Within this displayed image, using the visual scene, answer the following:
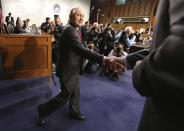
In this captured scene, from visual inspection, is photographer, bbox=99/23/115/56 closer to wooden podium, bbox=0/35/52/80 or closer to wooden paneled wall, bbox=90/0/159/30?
wooden podium, bbox=0/35/52/80

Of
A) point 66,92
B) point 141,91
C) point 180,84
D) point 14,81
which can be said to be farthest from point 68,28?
point 14,81

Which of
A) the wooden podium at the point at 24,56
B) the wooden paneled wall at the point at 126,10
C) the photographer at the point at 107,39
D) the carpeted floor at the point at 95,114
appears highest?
the wooden paneled wall at the point at 126,10

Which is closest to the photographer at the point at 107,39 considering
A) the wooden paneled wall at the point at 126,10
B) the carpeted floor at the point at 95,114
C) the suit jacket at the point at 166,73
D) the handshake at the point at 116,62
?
the carpeted floor at the point at 95,114

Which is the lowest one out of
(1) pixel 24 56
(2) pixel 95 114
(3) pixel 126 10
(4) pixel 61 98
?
(2) pixel 95 114

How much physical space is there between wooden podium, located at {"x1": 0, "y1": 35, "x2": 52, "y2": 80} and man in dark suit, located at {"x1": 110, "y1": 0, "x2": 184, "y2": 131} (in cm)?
244

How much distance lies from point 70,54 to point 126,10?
522 inches

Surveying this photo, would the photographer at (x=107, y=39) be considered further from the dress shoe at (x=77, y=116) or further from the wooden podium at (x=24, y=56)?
the dress shoe at (x=77, y=116)

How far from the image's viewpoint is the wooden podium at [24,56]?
2258 mm

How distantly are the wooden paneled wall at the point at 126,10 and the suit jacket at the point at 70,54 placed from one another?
1091 cm

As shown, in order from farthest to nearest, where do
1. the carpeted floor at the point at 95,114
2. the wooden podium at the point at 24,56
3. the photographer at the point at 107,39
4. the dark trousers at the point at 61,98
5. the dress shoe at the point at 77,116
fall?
the photographer at the point at 107,39
the wooden podium at the point at 24,56
the dress shoe at the point at 77,116
the carpeted floor at the point at 95,114
the dark trousers at the point at 61,98

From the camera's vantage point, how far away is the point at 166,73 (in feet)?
1.16

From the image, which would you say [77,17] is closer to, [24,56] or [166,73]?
[166,73]

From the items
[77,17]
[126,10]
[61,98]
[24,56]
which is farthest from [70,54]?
[126,10]

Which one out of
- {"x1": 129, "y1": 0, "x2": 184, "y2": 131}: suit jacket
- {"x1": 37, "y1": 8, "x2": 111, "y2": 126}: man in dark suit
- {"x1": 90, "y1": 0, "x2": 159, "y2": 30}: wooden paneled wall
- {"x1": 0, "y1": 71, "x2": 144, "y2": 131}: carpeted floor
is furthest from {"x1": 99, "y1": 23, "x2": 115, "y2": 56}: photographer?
{"x1": 90, "y1": 0, "x2": 159, "y2": 30}: wooden paneled wall
